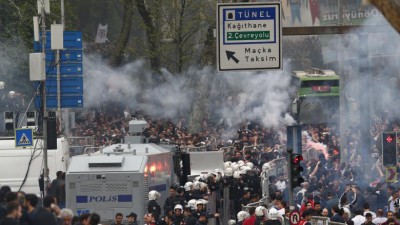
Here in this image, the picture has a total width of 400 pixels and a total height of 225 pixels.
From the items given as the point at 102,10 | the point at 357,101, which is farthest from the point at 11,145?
the point at 102,10

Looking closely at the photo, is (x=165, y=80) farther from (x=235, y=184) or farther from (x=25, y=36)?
(x=235, y=184)

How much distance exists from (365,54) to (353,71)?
27.0 feet

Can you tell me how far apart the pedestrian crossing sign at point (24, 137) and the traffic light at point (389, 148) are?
24.8ft

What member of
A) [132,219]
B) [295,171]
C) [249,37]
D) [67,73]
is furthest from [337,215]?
[67,73]

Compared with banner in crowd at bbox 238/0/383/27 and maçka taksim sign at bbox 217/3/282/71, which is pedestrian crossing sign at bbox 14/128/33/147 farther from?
banner in crowd at bbox 238/0/383/27

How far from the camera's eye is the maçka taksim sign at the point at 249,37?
2261 cm

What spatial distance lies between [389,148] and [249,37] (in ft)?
21.0

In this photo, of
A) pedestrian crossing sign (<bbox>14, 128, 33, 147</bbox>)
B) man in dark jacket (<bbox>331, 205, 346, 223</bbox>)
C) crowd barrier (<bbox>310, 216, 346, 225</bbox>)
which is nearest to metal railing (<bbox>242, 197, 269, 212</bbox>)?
man in dark jacket (<bbox>331, 205, 346, 223</bbox>)

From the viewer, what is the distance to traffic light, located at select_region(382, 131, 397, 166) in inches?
1104

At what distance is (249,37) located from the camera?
22.8m

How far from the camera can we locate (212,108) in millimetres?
64688

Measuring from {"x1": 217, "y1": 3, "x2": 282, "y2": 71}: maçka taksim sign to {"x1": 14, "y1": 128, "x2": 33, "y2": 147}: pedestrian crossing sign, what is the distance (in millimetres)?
8331

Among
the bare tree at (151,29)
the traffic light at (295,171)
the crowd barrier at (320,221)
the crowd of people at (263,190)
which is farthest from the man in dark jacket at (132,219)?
the bare tree at (151,29)

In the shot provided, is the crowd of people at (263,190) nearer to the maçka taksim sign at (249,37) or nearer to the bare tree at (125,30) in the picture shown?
the maçka taksim sign at (249,37)
